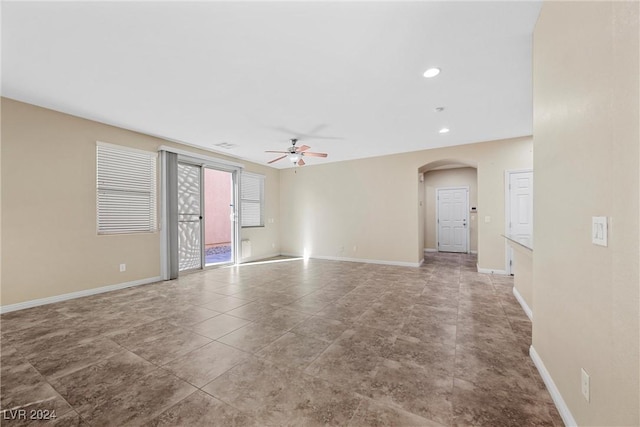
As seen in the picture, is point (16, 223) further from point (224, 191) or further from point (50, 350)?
point (224, 191)

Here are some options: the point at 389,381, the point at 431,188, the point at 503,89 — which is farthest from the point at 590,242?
the point at 431,188

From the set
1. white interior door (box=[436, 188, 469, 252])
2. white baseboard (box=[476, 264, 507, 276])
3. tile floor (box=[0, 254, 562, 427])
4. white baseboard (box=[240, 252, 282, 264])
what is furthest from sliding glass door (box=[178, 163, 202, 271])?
white interior door (box=[436, 188, 469, 252])

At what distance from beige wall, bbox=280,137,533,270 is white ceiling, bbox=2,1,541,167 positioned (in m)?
1.26

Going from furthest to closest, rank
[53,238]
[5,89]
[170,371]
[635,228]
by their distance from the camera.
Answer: [53,238] < [5,89] < [170,371] < [635,228]

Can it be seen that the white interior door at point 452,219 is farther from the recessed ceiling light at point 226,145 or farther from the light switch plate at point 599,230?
the light switch plate at point 599,230

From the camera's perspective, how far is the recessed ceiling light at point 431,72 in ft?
8.67

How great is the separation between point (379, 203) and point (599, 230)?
535 cm

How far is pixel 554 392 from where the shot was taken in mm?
1650

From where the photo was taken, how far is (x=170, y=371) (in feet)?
6.61

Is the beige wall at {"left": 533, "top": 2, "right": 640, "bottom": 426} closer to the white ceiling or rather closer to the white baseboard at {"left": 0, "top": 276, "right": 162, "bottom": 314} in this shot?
the white ceiling

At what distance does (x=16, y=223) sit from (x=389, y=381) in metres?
4.83

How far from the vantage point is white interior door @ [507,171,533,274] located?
4930 mm

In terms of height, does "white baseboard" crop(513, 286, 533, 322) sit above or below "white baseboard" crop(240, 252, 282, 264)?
above

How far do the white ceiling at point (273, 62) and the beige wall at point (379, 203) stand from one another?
49.6 inches
